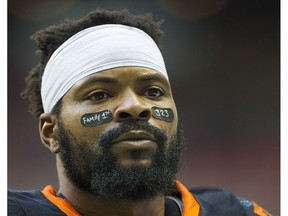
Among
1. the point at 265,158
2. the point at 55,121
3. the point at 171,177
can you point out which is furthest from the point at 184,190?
the point at 265,158

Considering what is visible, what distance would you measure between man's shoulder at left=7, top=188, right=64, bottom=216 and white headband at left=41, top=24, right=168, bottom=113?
0.21 meters

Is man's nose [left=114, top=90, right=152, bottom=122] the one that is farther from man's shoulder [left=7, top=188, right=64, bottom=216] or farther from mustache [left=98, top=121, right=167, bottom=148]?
man's shoulder [left=7, top=188, right=64, bottom=216]

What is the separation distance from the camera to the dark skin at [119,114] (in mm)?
1032

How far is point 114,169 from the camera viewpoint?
1.03m

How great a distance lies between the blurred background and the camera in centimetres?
204

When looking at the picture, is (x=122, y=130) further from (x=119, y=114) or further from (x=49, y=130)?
(x=49, y=130)

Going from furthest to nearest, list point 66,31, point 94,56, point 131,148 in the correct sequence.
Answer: point 66,31 < point 94,56 < point 131,148

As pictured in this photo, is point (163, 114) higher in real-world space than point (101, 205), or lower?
higher

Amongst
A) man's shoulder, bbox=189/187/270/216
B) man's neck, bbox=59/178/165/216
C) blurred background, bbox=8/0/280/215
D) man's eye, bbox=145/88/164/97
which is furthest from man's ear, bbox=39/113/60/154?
blurred background, bbox=8/0/280/215

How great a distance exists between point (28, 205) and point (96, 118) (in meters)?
0.23

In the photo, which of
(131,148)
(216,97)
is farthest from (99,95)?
(216,97)

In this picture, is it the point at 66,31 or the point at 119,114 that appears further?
the point at 66,31

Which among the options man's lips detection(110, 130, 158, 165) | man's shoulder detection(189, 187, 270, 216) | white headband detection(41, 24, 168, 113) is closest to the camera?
man's lips detection(110, 130, 158, 165)

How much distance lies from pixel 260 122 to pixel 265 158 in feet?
0.62
